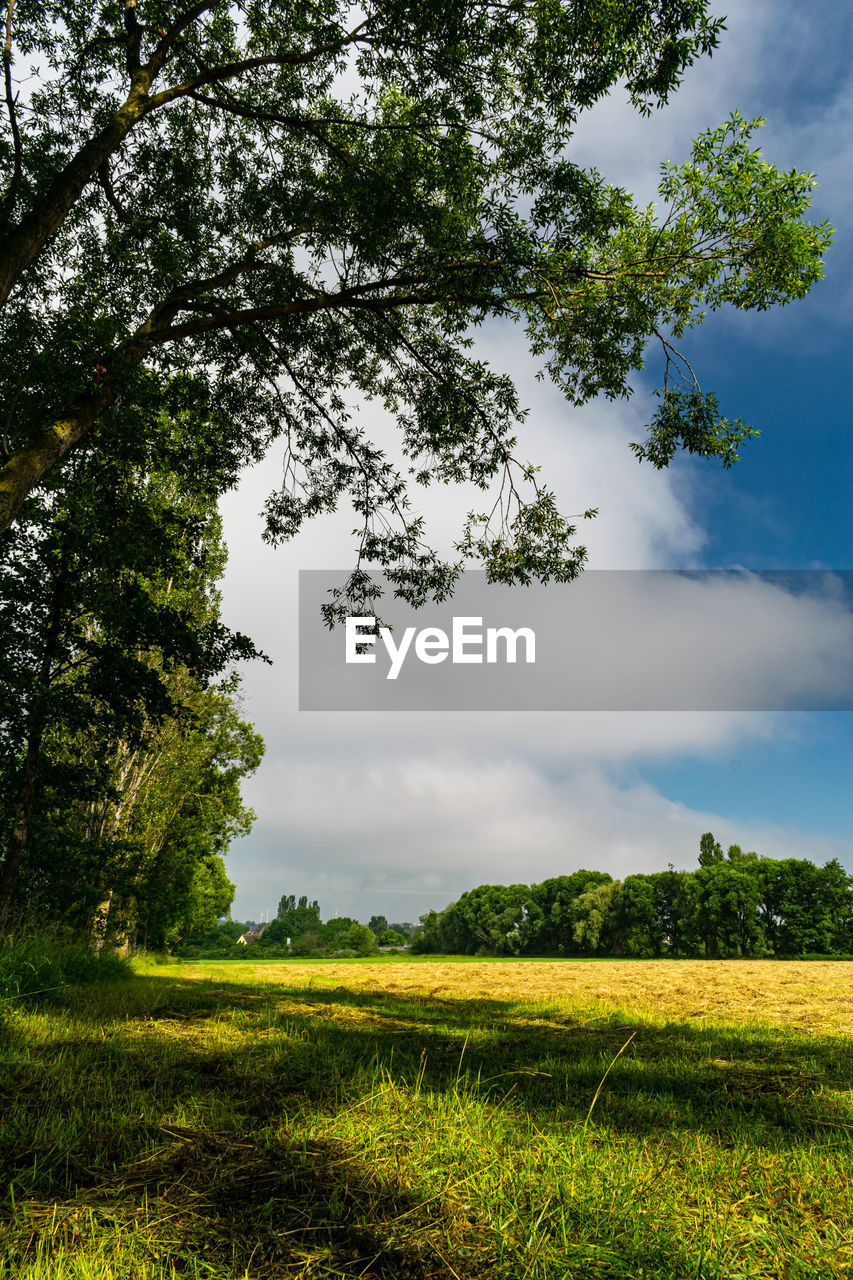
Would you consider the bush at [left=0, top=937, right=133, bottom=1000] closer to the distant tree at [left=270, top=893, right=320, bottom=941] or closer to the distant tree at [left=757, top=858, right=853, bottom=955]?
the distant tree at [left=757, top=858, right=853, bottom=955]

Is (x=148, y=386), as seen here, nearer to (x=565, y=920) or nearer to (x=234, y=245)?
(x=234, y=245)

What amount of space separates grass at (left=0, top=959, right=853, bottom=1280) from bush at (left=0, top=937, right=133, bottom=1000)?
5.44ft

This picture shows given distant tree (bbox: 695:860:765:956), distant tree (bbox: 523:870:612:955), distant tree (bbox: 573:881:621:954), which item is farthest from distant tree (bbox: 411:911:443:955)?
distant tree (bbox: 695:860:765:956)

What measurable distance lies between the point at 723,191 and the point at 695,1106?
9490 mm

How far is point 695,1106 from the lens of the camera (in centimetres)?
315

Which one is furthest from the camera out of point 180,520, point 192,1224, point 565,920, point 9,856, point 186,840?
point 565,920

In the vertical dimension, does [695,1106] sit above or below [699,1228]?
below

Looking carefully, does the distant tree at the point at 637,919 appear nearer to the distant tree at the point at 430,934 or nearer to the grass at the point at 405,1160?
the distant tree at the point at 430,934

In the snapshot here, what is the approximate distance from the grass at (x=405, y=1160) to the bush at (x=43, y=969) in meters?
1.66

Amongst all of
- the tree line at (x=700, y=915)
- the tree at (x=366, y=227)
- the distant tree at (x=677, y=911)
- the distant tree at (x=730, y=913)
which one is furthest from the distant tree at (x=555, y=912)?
the tree at (x=366, y=227)

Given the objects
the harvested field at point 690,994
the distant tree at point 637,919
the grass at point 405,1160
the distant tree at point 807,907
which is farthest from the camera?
the distant tree at point 637,919

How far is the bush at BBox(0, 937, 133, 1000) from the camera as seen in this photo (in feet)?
18.7

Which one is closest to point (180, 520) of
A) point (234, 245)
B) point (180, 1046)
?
point (234, 245)

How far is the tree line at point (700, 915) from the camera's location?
52.4 meters
